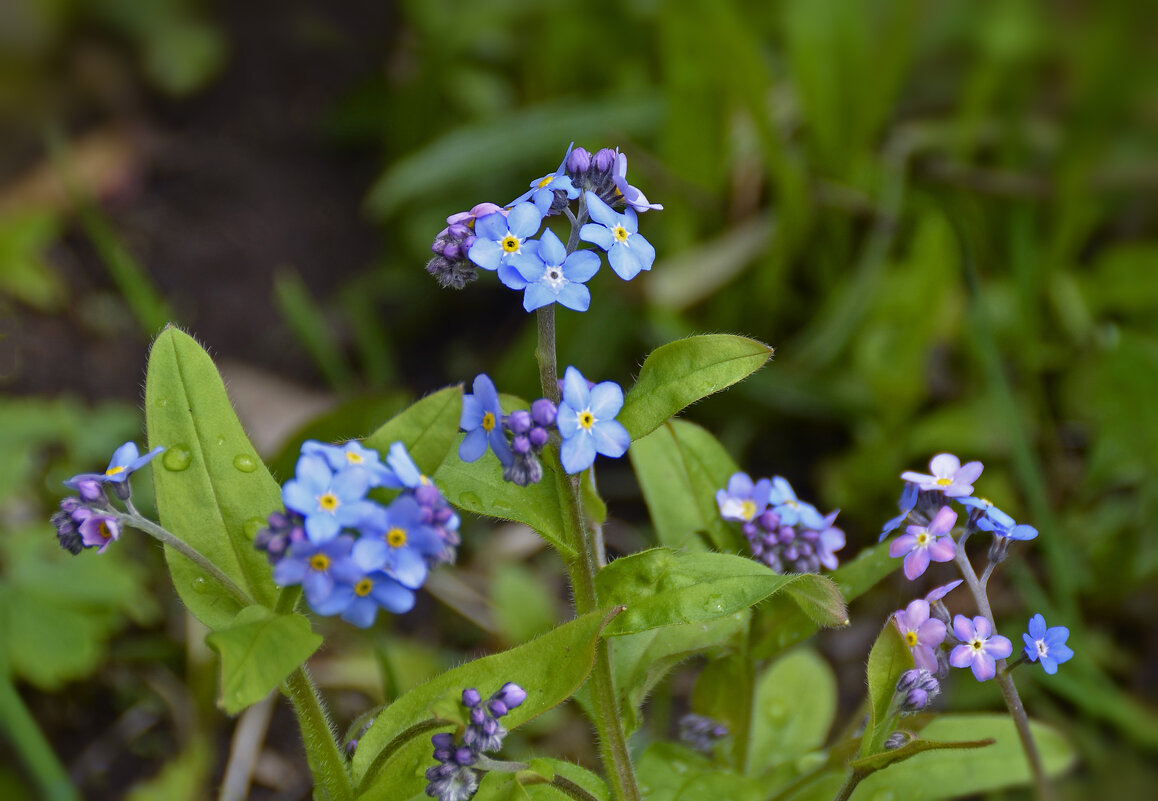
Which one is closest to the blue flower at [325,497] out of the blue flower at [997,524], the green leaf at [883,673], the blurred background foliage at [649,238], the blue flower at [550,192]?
the blue flower at [550,192]

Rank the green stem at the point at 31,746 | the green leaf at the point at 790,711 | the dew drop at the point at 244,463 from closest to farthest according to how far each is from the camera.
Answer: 1. the dew drop at the point at 244,463
2. the green stem at the point at 31,746
3. the green leaf at the point at 790,711

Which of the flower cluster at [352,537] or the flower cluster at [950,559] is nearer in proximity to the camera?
the flower cluster at [352,537]

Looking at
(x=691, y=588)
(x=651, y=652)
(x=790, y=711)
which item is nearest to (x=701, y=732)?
(x=651, y=652)

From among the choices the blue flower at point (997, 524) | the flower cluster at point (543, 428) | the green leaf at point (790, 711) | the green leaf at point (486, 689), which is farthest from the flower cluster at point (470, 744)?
the green leaf at point (790, 711)

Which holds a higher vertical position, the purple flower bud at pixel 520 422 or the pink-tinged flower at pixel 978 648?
the purple flower bud at pixel 520 422

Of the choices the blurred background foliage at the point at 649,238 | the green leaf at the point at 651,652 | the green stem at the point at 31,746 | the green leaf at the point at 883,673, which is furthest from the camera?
the blurred background foliage at the point at 649,238

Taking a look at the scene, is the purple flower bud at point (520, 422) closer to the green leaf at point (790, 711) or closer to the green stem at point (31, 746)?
the green leaf at point (790, 711)

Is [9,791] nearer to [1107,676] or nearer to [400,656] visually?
[400,656]

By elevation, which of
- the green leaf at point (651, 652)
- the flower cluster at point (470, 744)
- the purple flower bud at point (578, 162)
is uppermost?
the purple flower bud at point (578, 162)

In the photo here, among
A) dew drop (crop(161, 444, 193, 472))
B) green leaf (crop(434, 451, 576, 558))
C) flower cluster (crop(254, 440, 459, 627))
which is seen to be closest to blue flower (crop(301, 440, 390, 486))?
flower cluster (crop(254, 440, 459, 627))
